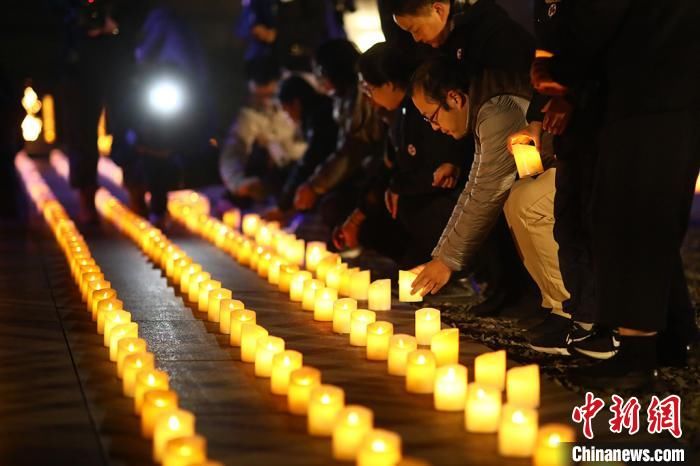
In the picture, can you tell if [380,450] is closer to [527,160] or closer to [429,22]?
[527,160]

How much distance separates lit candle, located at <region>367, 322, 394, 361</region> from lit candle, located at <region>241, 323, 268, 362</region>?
0.38 meters

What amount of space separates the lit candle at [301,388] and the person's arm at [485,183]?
4.21ft

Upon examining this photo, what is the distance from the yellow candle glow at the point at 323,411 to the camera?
10.3ft

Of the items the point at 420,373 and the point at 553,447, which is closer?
the point at 553,447

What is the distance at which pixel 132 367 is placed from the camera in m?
3.54

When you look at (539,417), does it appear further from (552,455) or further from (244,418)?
(244,418)

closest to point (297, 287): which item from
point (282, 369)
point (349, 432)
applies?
point (282, 369)

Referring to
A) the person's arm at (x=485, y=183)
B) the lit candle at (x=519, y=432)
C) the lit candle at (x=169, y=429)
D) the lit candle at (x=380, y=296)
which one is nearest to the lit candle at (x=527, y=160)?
the person's arm at (x=485, y=183)

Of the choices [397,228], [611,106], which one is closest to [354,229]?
[397,228]

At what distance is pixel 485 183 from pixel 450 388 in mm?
1223

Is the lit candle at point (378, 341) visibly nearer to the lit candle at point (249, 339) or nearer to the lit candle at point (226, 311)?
the lit candle at point (249, 339)

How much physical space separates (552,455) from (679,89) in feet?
4.12

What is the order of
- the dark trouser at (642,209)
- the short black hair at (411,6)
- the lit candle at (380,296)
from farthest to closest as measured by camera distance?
the lit candle at (380,296)
the short black hair at (411,6)
the dark trouser at (642,209)

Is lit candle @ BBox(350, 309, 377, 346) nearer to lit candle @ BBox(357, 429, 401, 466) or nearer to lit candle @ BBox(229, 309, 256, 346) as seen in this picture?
lit candle @ BBox(229, 309, 256, 346)
